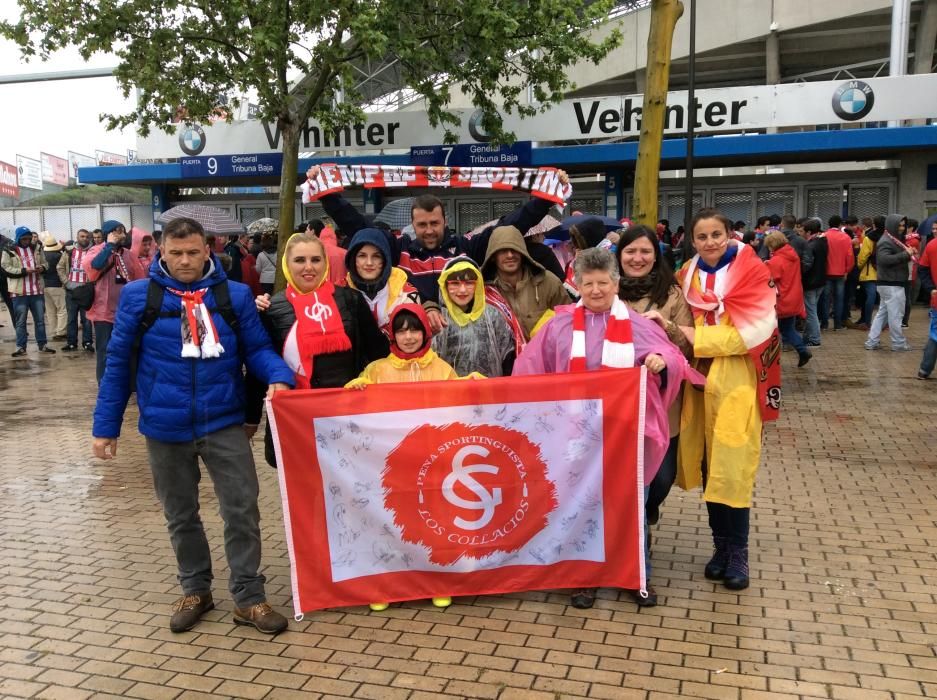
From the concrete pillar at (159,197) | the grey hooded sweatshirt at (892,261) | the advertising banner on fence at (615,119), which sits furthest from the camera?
the concrete pillar at (159,197)

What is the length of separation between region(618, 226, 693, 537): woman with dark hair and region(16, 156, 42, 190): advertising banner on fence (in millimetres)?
78828

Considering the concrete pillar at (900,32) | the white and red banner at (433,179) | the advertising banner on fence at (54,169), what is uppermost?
the advertising banner on fence at (54,169)

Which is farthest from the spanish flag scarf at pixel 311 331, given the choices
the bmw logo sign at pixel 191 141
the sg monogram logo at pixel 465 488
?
the bmw logo sign at pixel 191 141

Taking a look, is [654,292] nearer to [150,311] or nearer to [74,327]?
[150,311]

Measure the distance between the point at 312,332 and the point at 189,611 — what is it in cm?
149

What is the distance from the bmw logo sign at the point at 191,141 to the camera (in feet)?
75.5

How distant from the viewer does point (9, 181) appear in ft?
235

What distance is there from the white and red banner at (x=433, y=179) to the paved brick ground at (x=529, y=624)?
2240mm

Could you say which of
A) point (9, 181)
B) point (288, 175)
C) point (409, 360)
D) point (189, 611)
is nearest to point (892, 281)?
point (409, 360)

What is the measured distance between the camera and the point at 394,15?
1480cm

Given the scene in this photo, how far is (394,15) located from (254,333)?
1201 cm

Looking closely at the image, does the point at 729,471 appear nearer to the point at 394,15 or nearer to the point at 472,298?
the point at 472,298
